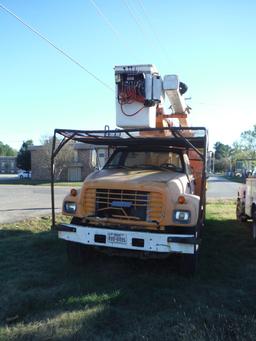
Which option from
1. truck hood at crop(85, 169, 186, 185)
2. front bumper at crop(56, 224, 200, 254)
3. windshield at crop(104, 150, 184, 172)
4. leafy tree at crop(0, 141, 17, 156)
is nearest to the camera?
front bumper at crop(56, 224, 200, 254)

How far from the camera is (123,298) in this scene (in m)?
5.41

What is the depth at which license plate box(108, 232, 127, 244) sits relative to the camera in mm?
6188

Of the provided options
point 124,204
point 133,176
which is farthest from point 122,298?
point 133,176

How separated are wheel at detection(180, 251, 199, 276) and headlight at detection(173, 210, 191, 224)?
0.60 m

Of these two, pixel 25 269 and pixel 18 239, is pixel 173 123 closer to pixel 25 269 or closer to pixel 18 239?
pixel 18 239

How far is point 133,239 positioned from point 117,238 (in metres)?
0.26

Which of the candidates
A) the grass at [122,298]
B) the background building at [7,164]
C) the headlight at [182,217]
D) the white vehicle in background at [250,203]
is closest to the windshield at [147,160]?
the headlight at [182,217]

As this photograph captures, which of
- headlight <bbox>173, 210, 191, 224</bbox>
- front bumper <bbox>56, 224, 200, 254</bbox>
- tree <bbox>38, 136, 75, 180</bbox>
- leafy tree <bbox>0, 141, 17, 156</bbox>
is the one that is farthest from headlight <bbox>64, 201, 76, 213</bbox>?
leafy tree <bbox>0, 141, 17, 156</bbox>

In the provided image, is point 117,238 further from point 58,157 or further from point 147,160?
point 58,157

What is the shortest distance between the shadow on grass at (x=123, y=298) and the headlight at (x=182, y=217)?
939 millimetres

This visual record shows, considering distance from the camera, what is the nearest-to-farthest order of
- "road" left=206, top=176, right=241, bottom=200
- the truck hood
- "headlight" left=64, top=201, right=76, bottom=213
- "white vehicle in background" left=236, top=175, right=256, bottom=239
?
the truck hood, "headlight" left=64, top=201, right=76, bottom=213, "white vehicle in background" left=236, top=175, right=256, bottom=239, "road" left=206, top=176, right=241, bottom=200

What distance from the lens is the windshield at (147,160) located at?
794cm

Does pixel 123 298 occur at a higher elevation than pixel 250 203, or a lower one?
lower

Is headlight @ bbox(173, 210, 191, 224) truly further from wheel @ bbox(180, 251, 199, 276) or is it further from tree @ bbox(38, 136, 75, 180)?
tree @ bbox(38, 136, 75, 180)
